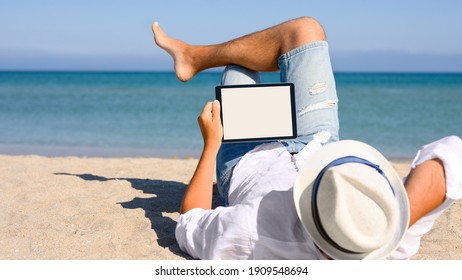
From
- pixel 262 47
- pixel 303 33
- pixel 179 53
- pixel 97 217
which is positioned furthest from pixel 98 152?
pixel 303 33

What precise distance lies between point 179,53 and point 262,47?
688 millimetres

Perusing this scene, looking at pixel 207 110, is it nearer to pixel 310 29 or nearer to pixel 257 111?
pixel 257 111

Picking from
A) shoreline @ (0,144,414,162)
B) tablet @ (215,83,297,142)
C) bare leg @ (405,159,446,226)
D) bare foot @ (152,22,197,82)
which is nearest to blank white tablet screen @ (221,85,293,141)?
tablet @ (215,83,297,142)

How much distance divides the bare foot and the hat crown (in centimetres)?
194

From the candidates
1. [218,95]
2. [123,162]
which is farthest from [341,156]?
[123,162]

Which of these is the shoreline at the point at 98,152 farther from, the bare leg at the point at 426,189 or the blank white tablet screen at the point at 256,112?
the bare leg at the point at 426,189

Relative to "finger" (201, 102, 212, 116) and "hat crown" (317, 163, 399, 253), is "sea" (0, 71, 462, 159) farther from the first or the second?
"hat crown" (317, 163, 399, 253)

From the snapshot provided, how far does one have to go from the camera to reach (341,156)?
7.03 ft

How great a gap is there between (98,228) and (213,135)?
0.93 metres

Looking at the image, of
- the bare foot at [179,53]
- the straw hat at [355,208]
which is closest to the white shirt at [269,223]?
the straw hat at [355,208]

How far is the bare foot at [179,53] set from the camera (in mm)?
3744

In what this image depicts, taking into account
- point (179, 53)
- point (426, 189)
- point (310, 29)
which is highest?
point (310, 29)

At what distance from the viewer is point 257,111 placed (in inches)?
117

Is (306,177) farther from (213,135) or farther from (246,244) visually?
(213,135)
